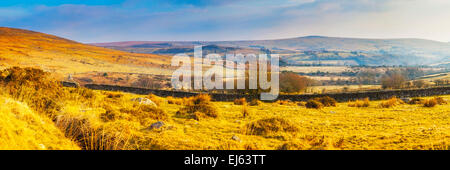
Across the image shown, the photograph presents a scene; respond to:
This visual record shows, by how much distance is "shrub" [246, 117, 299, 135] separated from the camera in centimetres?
623

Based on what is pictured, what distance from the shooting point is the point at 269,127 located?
639 cm

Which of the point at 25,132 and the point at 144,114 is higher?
the point at 25,132

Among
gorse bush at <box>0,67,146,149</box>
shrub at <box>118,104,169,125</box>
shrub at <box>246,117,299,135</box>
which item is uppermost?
gorse bush at <box>0,67,146,149</box>

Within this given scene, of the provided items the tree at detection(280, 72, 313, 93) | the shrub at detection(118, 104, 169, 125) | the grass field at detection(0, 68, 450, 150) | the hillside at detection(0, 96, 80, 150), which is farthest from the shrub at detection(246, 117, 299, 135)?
the tree at detection(280, 72, 313, 93)

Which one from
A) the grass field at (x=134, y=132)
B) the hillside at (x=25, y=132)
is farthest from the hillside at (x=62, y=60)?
the hillside at (x=25, y=132)

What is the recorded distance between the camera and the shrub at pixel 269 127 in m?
6.23

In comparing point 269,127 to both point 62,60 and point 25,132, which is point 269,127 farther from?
point 62,60

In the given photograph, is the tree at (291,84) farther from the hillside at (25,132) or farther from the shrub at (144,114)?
the hillside at (25,132)

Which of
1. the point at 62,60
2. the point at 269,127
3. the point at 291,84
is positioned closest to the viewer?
the point at 269,127

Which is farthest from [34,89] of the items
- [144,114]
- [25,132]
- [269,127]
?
[269,127]

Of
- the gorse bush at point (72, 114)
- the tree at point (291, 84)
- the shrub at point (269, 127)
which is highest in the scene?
the gorse bush at point (72, 114)

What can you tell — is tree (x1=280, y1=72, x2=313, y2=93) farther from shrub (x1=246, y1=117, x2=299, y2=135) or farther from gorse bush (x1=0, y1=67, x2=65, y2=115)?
gorse bush (x1=0, y1=67, x2=65, y2=115)

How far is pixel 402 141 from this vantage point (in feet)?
16.9
